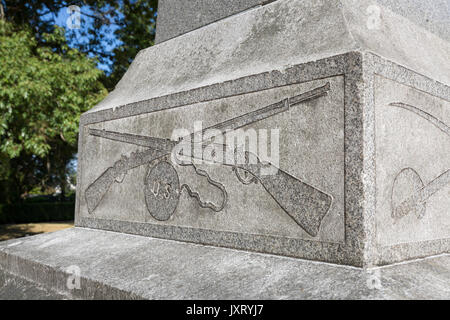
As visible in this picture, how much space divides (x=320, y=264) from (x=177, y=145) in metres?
1.58

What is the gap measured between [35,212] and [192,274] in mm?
19193

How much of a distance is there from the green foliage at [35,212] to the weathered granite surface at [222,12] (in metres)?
16.4

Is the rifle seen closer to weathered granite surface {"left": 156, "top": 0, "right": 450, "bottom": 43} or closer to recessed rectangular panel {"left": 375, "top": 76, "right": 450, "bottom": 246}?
recessed rectangular panel {"left": 375, "top": 76, "right": 450, "bottom": 246}

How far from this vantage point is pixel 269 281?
231 centimetres

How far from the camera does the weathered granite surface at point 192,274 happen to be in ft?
6.87

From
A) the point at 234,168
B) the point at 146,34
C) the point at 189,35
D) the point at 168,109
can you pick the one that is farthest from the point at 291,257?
the point at 146,34

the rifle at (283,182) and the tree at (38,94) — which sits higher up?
the tree at (38,94)

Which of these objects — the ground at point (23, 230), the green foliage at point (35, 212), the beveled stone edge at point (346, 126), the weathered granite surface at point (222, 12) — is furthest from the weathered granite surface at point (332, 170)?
the green foliage at point (35, 212)

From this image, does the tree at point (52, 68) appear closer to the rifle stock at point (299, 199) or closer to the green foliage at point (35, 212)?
the rifle stock at point (299, 199)

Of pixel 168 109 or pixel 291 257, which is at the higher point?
pixel 168 109

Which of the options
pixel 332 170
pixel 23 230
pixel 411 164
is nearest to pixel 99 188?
pixel 332 170

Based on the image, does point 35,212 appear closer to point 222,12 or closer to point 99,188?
Answer: point 99,188
